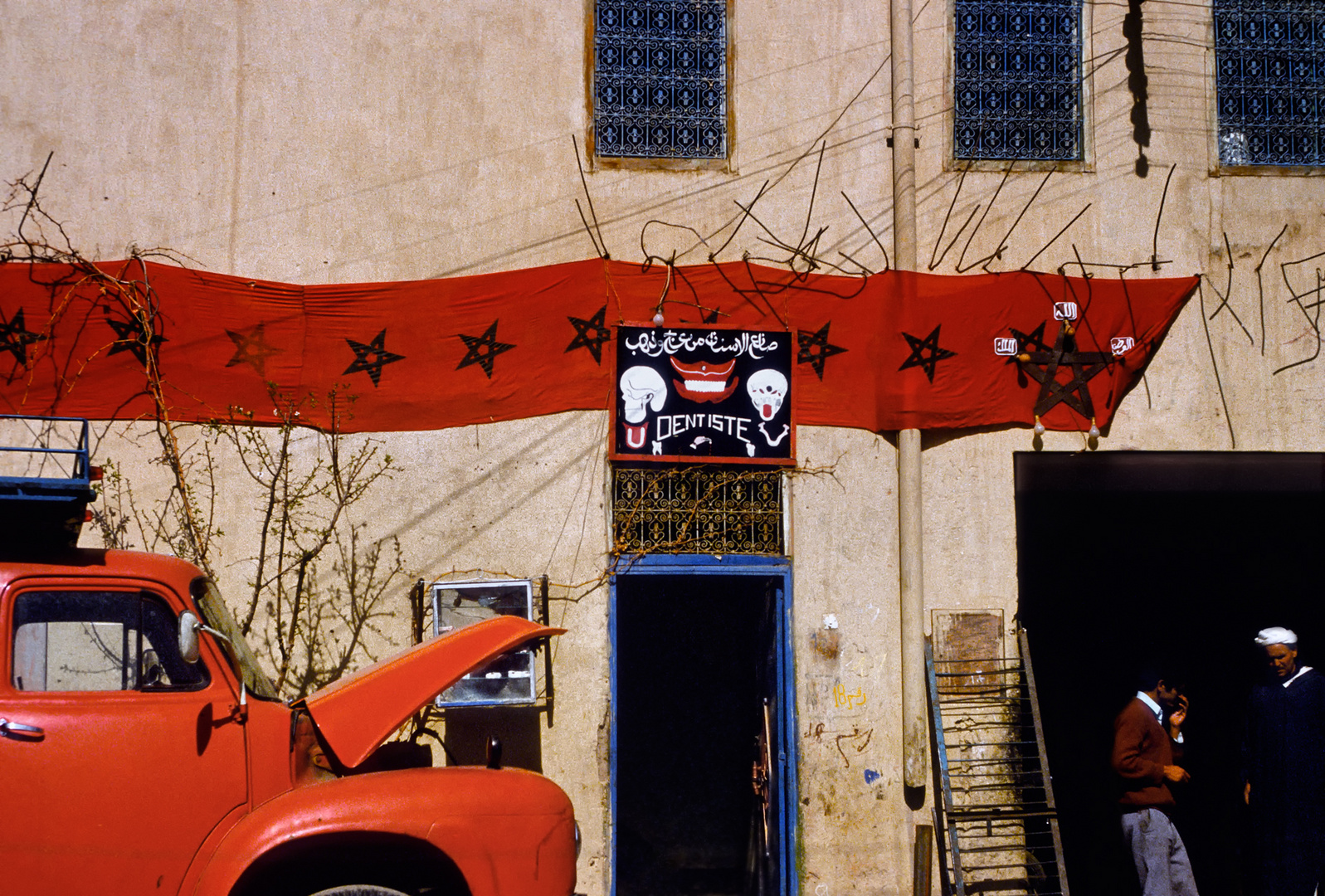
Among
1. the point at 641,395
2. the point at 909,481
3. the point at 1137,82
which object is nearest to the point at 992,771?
the point at 909,481

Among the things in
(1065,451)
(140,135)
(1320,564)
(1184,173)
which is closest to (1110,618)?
(1320,564)

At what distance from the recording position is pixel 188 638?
4.52 metres

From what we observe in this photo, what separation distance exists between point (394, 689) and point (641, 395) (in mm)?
3180

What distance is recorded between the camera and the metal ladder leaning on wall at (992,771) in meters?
7.25

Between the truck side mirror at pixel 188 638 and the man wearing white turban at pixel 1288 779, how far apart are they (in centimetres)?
638

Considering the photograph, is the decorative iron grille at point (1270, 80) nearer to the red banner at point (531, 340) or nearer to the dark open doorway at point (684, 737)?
the red banner at point (531, 340)

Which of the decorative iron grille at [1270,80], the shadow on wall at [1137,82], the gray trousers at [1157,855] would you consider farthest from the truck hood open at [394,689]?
the decorative iron grille at [1270,80]

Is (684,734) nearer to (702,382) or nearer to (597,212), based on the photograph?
(702,382)

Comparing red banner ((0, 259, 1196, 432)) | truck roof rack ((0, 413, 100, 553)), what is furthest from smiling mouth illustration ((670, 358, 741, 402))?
truck roof rack ((0, 413, 100, 553))

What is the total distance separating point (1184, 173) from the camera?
8062mm

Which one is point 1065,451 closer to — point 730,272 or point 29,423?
point 730,272

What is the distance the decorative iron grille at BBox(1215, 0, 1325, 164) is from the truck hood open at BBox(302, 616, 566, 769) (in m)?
6.61

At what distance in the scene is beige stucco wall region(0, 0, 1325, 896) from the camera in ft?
24.3

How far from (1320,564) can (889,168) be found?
5.92 metres
